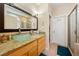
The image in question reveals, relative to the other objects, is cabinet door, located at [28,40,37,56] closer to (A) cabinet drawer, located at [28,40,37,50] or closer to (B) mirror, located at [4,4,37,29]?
(A) cabinet drawer, located at [28,40,37,50]

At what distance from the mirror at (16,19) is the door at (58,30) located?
22cm

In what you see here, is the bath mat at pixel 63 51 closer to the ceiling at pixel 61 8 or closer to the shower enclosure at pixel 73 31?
the shower enclosure at pixel 73 31

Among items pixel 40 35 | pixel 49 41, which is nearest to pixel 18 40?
pixel 40 35

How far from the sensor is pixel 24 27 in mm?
1371

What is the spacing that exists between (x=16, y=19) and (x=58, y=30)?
1.72 feet

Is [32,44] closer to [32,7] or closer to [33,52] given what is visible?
[33,52]

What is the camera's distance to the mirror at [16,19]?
4.25 ft

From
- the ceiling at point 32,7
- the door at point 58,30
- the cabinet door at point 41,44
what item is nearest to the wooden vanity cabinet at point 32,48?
the cabinet door at point 41,44

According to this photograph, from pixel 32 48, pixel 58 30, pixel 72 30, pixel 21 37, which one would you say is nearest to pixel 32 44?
pixel 32 48

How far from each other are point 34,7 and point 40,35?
0.34 m

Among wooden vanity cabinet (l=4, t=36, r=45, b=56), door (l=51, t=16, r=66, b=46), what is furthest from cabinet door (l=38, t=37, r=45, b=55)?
door (l=51, t=16, r=66, b=46)

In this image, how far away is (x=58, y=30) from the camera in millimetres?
1264

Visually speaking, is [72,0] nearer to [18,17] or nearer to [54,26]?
[54,26]

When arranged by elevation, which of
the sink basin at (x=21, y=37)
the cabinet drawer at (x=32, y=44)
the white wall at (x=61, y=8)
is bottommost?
the cabinet drawer at (x=32, y=44)
